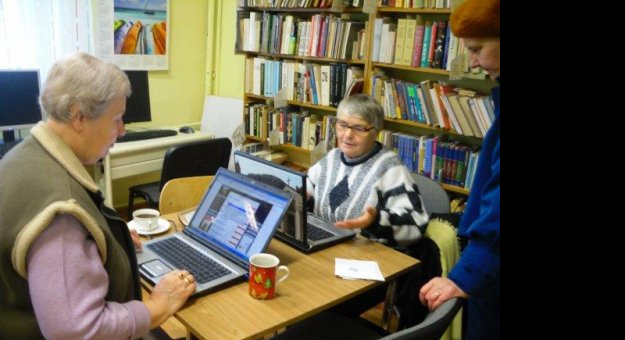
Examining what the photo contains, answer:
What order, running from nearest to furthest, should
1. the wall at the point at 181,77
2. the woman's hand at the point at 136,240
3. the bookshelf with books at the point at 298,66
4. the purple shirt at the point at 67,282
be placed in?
the purple shirt at the point at 67,282 → the woman's hand at the point at 136,240 → the bookshelf with books at the point at 298,66 → the wall at the point at 181,77

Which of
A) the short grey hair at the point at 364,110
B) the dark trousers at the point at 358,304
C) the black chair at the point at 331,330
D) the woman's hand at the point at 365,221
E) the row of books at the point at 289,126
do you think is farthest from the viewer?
the row of books at the point at 289,126

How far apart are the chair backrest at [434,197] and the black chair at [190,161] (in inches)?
54.5

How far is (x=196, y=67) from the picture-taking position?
430cm

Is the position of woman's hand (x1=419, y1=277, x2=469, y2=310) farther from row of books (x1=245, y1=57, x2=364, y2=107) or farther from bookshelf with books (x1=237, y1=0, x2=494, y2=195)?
row of books (x1=245, y1=57, x2=364, y2=107)

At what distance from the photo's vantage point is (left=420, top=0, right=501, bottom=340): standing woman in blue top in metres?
0.98

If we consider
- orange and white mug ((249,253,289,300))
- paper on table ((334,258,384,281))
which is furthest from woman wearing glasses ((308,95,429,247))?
orange and white mug ((249,253,289,300))

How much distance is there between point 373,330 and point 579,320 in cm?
135

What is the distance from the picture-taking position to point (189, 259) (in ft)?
4.83

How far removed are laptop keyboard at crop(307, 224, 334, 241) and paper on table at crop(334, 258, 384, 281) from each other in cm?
16

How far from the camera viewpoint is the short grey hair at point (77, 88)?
3.40ft

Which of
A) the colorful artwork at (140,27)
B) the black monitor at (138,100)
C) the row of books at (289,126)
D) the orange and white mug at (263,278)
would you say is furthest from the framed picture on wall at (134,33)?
the orange and white mug at (263,278)

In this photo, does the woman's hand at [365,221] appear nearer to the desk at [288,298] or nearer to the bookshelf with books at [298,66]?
the desk at [288,298]

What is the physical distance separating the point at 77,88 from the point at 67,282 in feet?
1.32

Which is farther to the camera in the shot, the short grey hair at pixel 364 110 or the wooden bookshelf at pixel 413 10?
the wooden bookshelf at pixel 413 10
